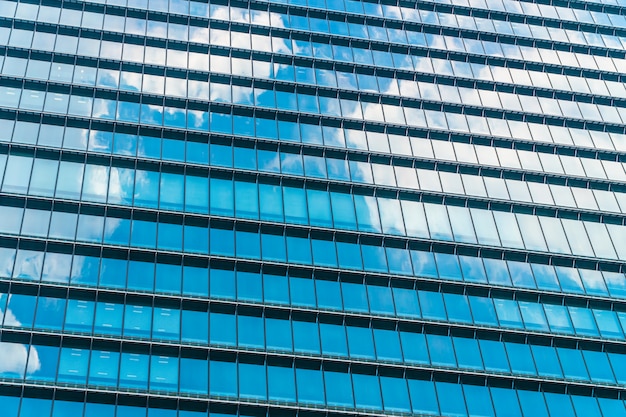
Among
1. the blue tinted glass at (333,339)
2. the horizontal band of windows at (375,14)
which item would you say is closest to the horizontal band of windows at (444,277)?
the blue tinted glass at (333,339)

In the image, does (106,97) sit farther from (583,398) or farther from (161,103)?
(583,398)

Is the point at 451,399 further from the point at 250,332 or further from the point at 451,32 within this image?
the point at 451,32

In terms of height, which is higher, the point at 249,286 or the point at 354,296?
the point at 354,296

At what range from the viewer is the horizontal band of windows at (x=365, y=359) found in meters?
43.0

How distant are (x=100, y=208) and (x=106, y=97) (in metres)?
9.25

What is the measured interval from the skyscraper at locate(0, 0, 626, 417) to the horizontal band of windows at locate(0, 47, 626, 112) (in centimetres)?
15

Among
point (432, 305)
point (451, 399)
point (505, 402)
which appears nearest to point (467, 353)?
point (451, 399)

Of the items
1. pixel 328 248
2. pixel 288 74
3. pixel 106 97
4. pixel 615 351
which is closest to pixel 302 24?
pixel 288 74

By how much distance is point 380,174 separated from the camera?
55062mm

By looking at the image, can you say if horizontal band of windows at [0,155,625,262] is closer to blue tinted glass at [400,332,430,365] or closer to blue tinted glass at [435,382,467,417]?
blue tinted glass at [400,332,430,365]

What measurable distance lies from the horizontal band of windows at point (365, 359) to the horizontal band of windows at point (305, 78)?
1836 centimetres

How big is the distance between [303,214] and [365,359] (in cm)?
982

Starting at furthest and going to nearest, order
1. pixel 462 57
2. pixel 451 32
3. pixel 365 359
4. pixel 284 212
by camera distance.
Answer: pixel 451 32 → pixel 462 57 → pixel 284 212 → pixel 365 359

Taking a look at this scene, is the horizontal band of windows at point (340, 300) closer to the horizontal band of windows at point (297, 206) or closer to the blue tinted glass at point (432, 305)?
the blue tinted glass at point (432, 305)
